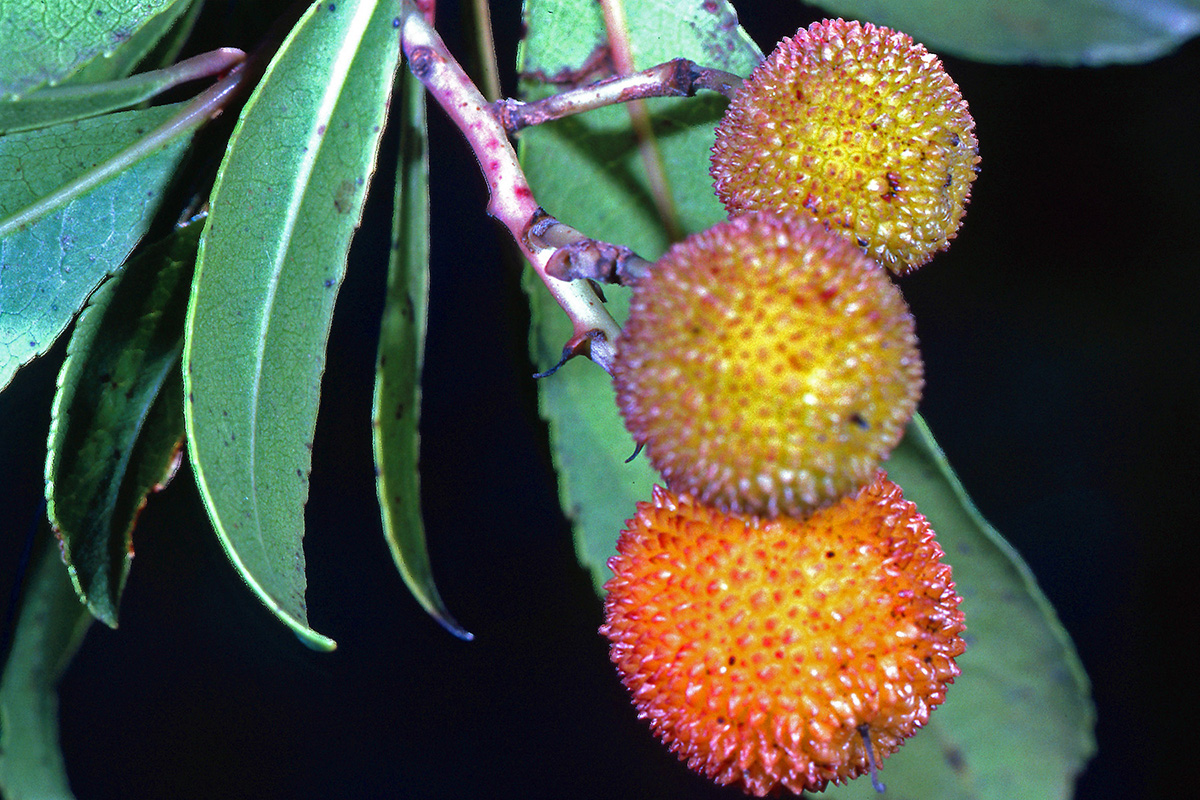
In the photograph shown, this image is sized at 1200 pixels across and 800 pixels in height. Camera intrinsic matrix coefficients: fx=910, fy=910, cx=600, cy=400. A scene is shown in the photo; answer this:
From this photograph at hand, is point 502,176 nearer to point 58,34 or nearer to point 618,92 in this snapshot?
point 618,92

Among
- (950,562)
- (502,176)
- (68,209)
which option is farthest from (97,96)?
(950,562)

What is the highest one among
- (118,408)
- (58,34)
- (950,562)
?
(58,34)

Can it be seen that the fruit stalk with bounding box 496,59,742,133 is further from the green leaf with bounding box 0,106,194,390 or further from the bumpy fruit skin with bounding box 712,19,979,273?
the green leaf with bounding box 0,106,194,390

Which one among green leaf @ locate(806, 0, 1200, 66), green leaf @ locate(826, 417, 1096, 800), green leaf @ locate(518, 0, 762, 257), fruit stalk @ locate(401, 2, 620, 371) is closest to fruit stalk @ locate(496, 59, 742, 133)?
fruit stalk @ locate(401, 2, 620, 371)

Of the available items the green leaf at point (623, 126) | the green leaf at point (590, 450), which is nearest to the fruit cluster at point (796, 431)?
the green leaf at point (623, 126)

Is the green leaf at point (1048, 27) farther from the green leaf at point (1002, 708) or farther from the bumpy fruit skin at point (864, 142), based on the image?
the green leaf at point (1002, 708)

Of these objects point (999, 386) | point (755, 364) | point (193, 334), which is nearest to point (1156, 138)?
point (999, 386)
